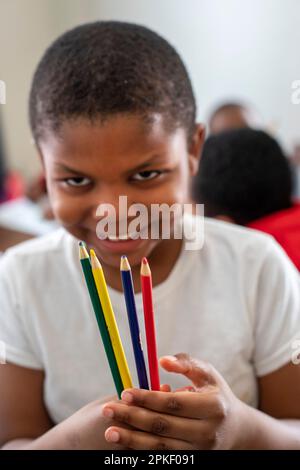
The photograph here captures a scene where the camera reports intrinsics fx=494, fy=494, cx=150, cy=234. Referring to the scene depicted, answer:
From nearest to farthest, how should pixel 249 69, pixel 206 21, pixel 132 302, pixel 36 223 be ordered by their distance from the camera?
pixel 132 302 < pixel 36 223 < pixel 206 21 < pixel 249 69

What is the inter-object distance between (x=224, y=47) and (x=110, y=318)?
129cm

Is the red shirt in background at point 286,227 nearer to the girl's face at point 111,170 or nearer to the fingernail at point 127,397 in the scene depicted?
the girl's face at point 111,170

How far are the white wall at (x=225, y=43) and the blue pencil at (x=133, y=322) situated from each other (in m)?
0.94

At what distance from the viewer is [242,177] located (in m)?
0.66

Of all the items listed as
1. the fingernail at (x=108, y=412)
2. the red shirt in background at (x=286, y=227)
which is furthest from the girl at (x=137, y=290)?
the red shirt in background at (x=286, y=227)

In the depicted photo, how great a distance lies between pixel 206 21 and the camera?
4.33ft

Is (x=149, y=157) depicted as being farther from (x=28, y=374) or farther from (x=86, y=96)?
(x=28, y=374)

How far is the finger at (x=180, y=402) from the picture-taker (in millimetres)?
286

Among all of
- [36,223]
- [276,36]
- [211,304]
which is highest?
[276,36]

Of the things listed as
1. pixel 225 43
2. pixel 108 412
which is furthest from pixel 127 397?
pixel 225 43

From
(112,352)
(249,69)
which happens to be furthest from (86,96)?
(249,69)

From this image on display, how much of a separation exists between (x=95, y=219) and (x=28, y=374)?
16 cm

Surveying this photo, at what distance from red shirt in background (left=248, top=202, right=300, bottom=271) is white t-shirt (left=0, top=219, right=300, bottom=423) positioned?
14cm

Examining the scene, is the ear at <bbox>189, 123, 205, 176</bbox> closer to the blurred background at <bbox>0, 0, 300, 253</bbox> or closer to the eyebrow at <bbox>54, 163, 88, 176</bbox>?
the eyebrow at <bbox>54, 163, 88, 176</bbox>
